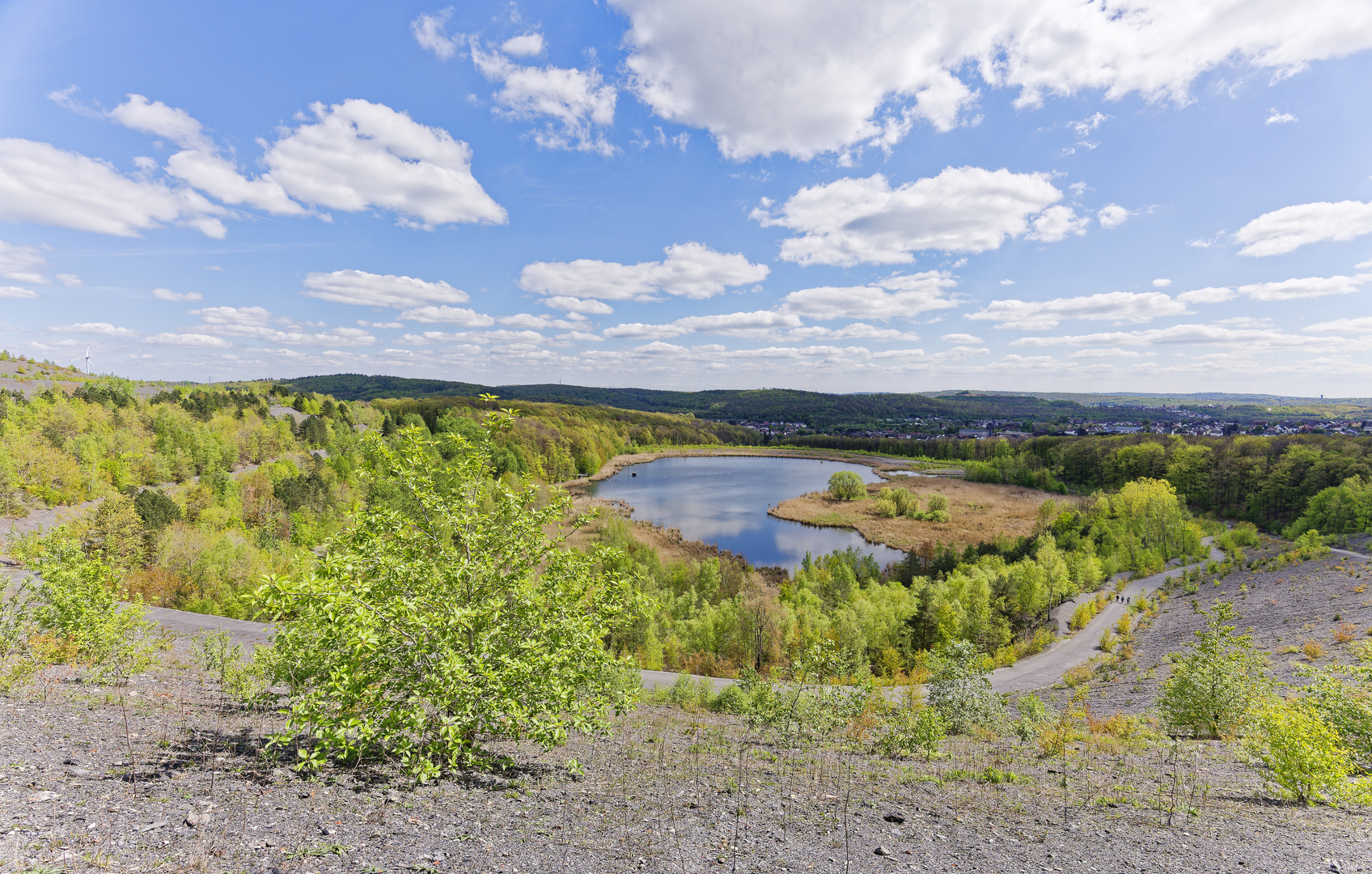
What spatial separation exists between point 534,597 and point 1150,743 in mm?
20824

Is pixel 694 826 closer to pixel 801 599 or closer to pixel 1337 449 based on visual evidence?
pixel 801 599

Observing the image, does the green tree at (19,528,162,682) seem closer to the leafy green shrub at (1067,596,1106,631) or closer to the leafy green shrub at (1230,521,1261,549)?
the leafy green shrub at (1067,596,1106,631)

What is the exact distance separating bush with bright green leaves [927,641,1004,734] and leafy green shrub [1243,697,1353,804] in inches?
314

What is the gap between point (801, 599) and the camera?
3719 cm

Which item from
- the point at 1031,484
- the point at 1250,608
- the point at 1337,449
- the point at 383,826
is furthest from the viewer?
the point at 1031,484

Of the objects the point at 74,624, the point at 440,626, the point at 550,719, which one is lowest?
the point at 74,624

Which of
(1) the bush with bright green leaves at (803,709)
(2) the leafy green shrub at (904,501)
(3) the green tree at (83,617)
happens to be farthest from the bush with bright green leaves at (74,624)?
(2) the leafy green shrub at (904,501)

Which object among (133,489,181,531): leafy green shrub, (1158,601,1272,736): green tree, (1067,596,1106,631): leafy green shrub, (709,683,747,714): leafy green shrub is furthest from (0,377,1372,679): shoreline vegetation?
(1158,601,1272,736): green tree

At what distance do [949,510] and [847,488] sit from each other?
1996 centimetres

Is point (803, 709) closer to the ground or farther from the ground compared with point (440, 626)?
closer to the ground

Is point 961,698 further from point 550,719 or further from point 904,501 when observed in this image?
point 904,501

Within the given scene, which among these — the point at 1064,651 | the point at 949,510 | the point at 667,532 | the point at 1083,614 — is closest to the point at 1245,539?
the point at 1083,614

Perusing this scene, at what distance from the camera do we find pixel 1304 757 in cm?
1045

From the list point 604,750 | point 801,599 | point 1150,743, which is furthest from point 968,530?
point 604,750
